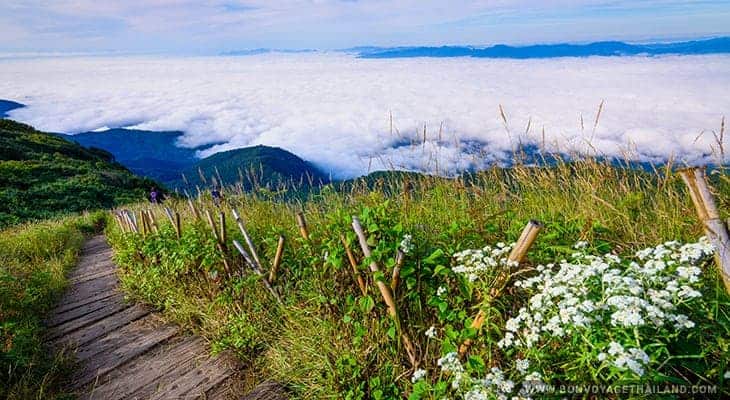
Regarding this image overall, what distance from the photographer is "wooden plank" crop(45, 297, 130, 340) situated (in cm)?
471

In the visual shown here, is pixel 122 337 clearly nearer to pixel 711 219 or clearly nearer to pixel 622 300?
pixel 622 300

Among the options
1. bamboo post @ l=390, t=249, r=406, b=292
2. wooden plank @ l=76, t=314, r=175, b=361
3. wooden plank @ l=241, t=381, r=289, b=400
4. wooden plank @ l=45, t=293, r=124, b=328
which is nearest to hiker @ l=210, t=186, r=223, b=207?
wooden plank @ l=45, t=293, r=124, b=328

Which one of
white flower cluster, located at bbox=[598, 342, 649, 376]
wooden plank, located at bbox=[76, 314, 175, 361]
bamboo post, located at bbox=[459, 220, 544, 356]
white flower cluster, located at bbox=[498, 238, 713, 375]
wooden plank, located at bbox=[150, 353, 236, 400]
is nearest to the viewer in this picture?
white flower cluster, located at bbox=[598, 342, 649, 376]

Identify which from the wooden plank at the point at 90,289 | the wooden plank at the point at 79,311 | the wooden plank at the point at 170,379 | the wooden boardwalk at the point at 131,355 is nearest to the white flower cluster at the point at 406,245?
the wooden boardwalk at the point at 131,355

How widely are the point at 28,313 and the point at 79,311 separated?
2.01 ft

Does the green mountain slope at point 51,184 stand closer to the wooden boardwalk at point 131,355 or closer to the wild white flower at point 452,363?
the wooden boardwalk at point 131,355

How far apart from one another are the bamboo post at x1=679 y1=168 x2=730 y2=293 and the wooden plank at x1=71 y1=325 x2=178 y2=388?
14.9ft

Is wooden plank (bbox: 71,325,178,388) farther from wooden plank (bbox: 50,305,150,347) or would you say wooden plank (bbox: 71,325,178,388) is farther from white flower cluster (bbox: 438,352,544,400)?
white flower cluster (bbox: 438,352,544,400)

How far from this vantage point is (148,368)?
3836mm

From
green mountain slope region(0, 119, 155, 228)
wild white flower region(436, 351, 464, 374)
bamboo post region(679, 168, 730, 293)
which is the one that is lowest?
green mountain slope region(0, 119, 155, 228)

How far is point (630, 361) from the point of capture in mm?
1510

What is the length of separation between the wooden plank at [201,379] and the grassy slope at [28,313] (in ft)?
2.95

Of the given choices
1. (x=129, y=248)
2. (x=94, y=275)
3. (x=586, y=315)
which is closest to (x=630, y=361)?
(x=586, y=315)

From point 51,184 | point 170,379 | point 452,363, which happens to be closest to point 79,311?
point 170,379
